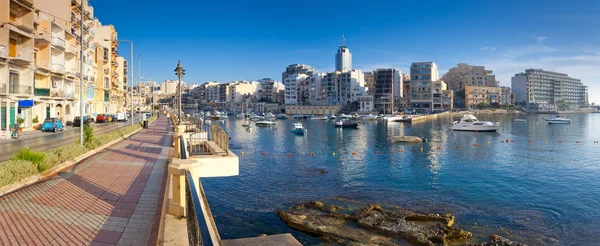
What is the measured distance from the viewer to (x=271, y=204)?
60.8 ft

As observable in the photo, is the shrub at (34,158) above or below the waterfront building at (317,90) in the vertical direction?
below

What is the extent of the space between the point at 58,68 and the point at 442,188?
131 ft

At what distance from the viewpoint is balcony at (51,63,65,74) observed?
126ft

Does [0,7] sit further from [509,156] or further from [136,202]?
[509,156]

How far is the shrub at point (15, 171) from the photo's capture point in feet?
33.8

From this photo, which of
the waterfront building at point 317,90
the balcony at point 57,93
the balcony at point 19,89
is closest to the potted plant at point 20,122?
the balcony at point 19,89

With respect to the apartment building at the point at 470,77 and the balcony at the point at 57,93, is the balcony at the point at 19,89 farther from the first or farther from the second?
the apartment building at the point at 470,77

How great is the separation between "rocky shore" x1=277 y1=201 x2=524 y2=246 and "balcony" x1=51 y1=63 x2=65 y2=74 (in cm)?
3412

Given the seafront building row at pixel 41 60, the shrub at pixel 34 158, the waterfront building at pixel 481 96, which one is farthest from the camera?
the waterfront building at pixel 481 96

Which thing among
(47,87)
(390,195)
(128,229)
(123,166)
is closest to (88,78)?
(47,87)

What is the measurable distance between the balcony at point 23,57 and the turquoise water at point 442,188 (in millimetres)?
20239

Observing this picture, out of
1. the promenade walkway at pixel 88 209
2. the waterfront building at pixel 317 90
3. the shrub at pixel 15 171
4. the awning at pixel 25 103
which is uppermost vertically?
the waterfront building at pixel 317 90

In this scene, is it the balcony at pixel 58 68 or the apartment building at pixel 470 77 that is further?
the apartment building at pixel 470 77

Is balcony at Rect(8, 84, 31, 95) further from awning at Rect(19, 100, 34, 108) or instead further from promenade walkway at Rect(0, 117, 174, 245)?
promenade walkway at Rect(0, 117, 174, 245)
